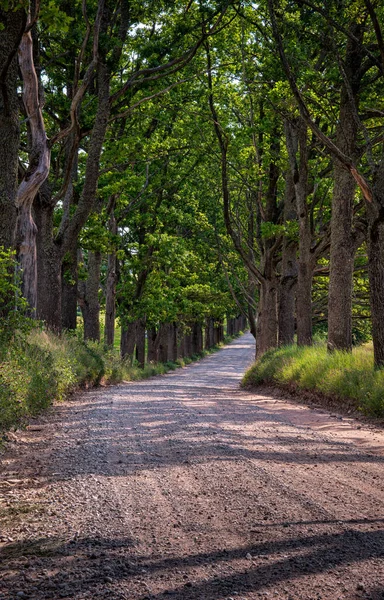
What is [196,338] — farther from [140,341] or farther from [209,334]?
[140,341]

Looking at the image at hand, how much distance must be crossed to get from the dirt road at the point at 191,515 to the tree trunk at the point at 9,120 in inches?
177

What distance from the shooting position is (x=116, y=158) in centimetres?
1997

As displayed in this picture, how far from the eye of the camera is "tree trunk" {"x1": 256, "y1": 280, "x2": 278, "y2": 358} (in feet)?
73.4

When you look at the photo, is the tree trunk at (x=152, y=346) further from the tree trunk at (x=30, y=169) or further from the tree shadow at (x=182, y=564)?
the tree shadow at (x=182, y=564)

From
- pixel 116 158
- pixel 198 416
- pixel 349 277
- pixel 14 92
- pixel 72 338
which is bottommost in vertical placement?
pixel 198 416

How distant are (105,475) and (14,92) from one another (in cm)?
779

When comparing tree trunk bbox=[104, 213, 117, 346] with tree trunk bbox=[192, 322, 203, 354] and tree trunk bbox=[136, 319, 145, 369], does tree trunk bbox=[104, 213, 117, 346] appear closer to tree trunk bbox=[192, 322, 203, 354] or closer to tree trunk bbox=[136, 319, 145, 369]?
tree trunk bbox=[136, 319, 145, 369]

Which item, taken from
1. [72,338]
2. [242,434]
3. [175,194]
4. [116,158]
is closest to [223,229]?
[175,194]

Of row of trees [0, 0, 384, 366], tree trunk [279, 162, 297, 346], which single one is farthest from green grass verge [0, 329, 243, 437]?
tree trunk [279, 162, 297, 346]

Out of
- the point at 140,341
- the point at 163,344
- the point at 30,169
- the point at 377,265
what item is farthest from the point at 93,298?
the point at 163,344

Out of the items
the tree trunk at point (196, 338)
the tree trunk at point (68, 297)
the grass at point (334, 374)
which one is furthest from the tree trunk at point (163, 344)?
the grass at point (334, 374)

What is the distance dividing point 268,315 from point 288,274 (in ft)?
7.01

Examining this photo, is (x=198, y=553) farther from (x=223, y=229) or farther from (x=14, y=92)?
(x=223, y=229)

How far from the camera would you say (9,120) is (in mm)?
10812
